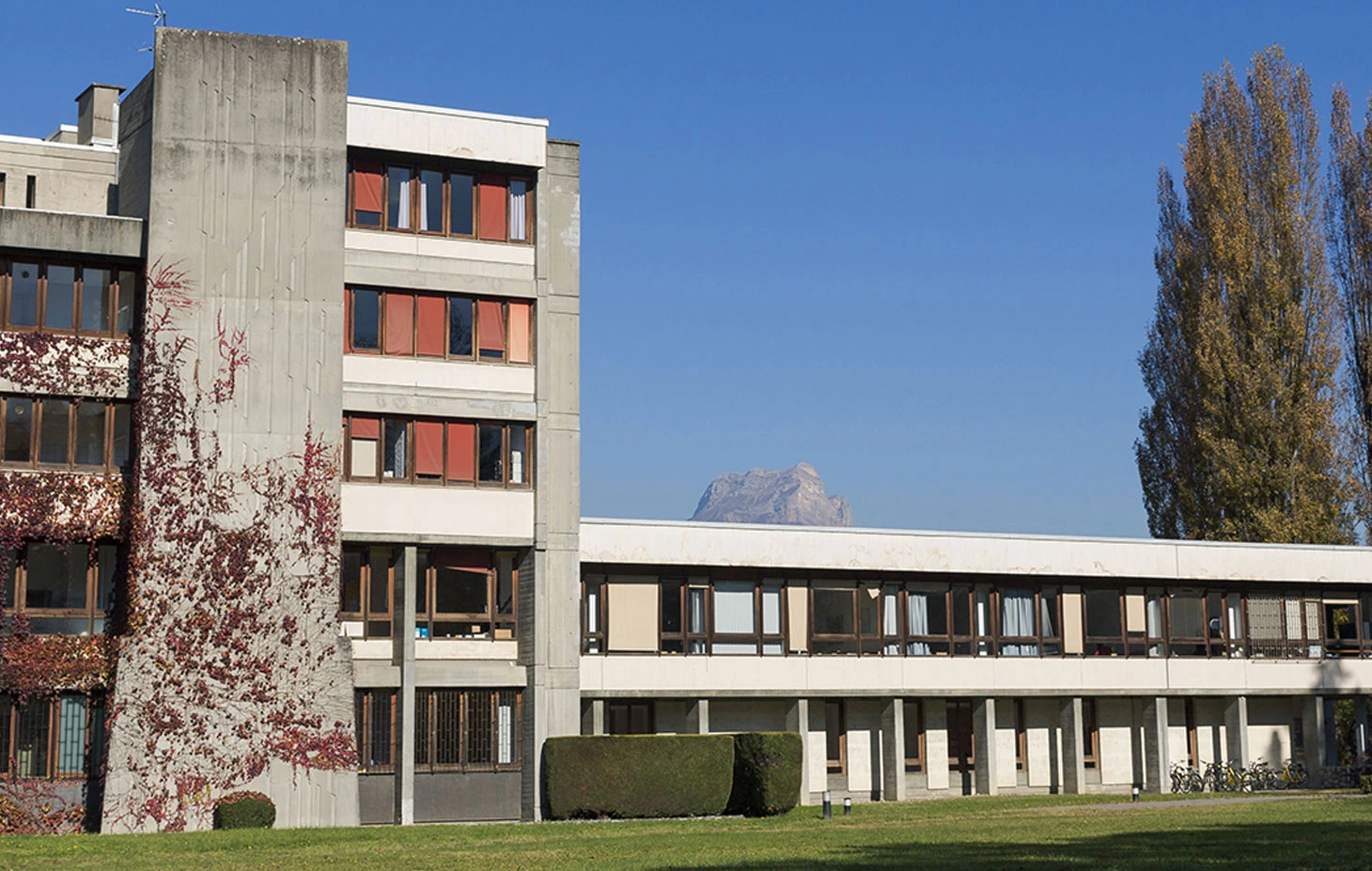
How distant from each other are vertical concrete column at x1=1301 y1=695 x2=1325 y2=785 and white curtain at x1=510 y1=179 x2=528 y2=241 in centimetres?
2617

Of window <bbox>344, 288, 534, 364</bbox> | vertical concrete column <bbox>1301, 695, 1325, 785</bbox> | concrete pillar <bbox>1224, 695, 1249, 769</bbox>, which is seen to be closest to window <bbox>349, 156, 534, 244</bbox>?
window <bbox>344, 288, 534, 364</bbox>

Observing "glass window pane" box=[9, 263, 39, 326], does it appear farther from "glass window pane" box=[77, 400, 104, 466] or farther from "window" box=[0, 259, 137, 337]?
"glass window pane" box=[77, 400, 104, 466]

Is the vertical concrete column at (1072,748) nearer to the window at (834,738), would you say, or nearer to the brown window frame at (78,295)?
the window at (834,738)

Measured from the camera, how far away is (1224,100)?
56.6 m

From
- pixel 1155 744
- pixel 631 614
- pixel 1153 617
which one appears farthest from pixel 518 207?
pixel 1155 744

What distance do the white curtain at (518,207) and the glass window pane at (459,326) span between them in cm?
211

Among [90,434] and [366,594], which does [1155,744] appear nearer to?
[366,594]

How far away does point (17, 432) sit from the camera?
3450 cm

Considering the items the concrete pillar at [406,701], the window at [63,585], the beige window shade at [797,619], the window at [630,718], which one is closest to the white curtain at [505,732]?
the concrete pillar at [406,701]

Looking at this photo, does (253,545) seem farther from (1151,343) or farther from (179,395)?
(1151,343)

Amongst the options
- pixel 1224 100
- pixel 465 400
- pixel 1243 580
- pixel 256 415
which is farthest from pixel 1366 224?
pixel 256 415

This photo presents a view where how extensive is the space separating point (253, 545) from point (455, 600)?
486cm

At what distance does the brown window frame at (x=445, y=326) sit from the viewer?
37.0 metres

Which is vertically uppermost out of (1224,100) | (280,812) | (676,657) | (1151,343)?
(1224,100)
